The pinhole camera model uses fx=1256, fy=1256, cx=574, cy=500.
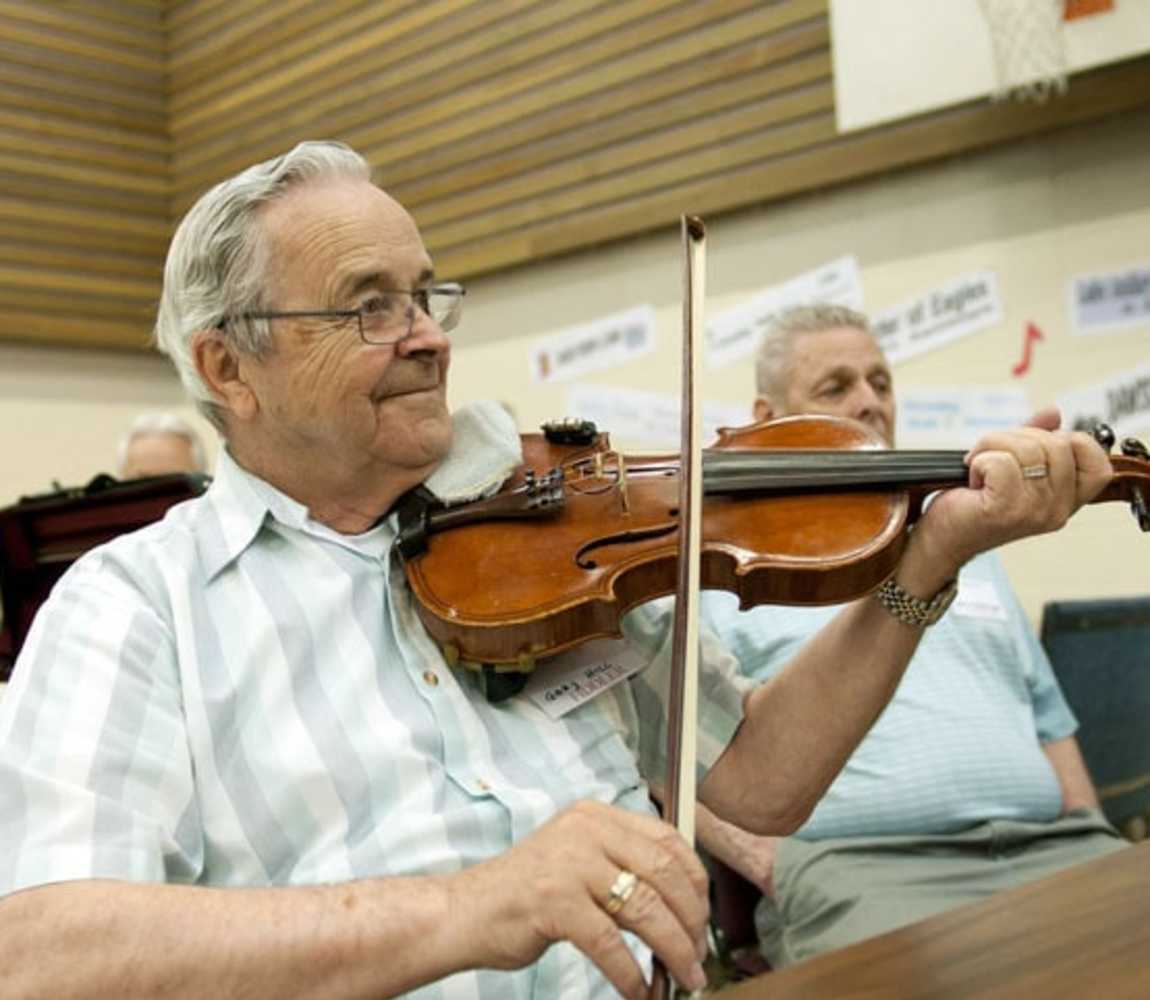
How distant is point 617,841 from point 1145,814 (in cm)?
196

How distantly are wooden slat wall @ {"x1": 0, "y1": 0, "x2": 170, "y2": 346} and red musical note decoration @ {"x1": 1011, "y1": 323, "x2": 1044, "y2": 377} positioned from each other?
312 centimetres

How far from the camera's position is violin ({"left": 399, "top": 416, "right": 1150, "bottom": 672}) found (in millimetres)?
1225

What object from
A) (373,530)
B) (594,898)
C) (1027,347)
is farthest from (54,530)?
(1027,347)

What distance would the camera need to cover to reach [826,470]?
1296 mm

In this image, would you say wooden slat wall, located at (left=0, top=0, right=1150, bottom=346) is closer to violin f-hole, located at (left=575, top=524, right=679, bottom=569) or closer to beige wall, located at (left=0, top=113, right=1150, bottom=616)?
beige wall, located at (left=0, top=113, right=1150, bottom=616)

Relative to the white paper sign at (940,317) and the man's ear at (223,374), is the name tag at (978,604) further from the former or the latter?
the man's ear at (223,374)

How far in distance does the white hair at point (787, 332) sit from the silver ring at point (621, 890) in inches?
72.3

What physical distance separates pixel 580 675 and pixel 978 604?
117cm

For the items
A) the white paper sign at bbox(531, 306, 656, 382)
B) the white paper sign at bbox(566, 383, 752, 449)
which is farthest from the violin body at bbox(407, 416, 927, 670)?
the white paper sign at bbox(531, 306, 656, 382)

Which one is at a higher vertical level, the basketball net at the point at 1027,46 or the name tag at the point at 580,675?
the basketball net at the point at 1027,46

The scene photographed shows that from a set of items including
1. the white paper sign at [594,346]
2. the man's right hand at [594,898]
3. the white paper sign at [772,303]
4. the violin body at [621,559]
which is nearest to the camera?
the man's right hand at [594,898]

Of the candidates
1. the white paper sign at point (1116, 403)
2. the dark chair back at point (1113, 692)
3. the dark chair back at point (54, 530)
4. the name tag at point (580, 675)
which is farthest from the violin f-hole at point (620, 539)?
the white paper sign at point (1116, 403)

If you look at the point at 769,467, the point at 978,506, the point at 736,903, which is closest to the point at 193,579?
the point at 769,467

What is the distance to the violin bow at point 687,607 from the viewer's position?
2.64 feet
